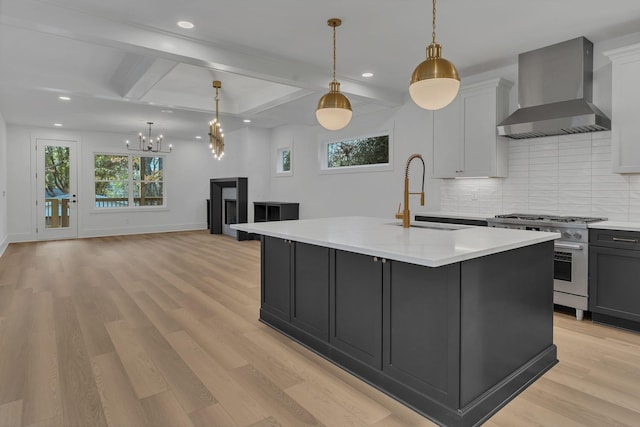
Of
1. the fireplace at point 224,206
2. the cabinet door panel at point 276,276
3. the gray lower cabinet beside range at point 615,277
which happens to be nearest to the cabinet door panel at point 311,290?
the cabinet door panel at point 276,276

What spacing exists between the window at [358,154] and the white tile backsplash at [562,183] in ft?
5.66

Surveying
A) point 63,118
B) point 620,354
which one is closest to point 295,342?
point 620,354

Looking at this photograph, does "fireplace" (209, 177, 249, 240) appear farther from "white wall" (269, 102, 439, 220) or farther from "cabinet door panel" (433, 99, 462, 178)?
"cabinet door panel" (433, 99, 462, 178)

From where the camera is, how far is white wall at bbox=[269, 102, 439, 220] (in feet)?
18.2

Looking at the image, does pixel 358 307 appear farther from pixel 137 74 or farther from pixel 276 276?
pixel 137 74

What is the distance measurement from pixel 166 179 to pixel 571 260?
9475 mm

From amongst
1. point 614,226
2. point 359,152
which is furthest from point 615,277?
point 359,152

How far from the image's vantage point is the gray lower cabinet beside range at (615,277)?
10.2ft

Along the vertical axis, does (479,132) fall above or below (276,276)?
above

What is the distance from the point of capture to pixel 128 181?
9.79 metres

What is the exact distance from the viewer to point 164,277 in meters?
5.07

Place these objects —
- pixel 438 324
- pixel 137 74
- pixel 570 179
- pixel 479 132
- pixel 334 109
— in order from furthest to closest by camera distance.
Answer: pixel 137 74 < pixel 479 132 < pixel 570 179 < pixel 334 109 < pixel 438 324

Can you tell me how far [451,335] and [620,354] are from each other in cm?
179

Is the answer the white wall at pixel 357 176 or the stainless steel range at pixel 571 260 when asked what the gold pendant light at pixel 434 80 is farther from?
the white wall at pixel 357 176
